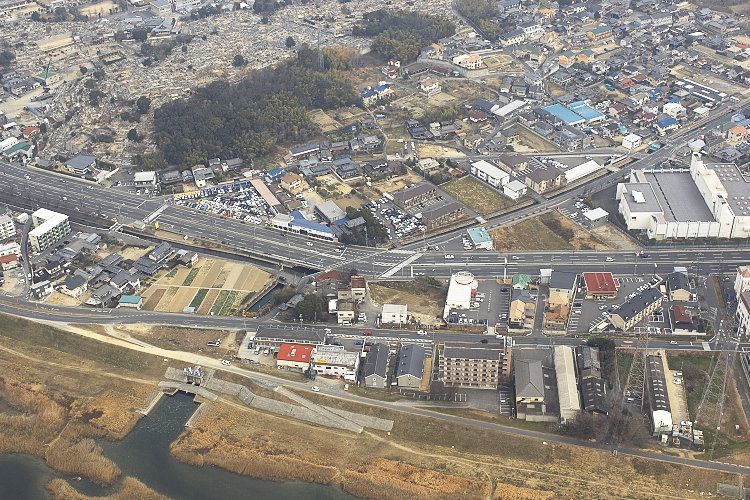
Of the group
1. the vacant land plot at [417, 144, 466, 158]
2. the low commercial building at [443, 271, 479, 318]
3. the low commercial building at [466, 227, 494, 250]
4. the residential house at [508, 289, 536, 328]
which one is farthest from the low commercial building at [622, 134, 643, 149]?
the low commercial building at [443, 271, 479, 318]

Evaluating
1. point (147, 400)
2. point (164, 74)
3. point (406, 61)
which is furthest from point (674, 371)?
point (164, 74)

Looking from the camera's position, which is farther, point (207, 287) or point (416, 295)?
point (207, 287)

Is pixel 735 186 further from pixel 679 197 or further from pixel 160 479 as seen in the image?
pixel 160 479

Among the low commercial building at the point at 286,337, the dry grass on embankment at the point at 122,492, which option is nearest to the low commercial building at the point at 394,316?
the low commercial building at the point at 286,337

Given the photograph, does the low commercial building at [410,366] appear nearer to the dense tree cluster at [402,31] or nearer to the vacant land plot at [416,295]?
the vacant land plot at [416,295]

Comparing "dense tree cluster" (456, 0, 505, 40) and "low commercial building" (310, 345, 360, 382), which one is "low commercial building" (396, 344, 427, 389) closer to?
"low commercial building" (310, 345, 360, 382)

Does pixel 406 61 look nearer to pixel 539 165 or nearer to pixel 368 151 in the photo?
pixel 368 151

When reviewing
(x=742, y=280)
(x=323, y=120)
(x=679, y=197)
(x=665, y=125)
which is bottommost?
(x=323, y=120)

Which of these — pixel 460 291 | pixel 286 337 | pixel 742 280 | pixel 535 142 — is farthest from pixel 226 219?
pixel 742 280
